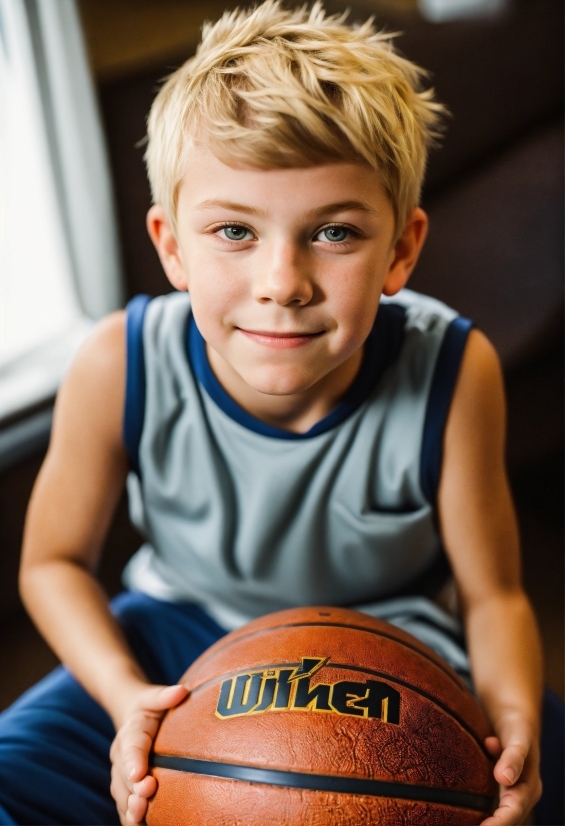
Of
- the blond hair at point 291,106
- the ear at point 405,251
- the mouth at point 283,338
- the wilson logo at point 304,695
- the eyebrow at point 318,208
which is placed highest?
the blond hair at point 291,106

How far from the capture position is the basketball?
0.79 meters

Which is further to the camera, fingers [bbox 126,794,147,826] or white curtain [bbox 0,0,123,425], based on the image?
white curtain [bbox 0,0,123,425]

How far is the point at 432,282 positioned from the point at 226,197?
45.9 inches

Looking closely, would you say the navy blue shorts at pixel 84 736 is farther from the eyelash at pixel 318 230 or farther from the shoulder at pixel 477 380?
the eyelash at pixel 318 230

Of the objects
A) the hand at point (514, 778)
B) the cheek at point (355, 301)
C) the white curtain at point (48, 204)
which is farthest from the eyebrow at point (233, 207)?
the white curtain at point (48, 204)

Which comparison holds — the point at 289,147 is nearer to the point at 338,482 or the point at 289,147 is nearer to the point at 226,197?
the point at 226,197

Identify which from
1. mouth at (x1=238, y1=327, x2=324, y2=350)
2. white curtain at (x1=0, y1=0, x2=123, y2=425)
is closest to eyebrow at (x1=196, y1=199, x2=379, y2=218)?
mouth at (x1=238, y1=327, x2=324, y2=350)

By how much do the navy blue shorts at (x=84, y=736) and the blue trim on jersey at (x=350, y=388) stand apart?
1.10 feet

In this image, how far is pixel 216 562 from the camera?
1.22m

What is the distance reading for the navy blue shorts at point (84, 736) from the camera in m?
0.98

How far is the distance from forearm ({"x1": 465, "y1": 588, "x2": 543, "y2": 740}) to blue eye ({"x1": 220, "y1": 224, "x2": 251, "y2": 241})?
0.62 meters

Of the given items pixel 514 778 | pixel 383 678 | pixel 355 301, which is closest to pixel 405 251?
pixel 355 301

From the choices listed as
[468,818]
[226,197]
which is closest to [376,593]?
[468,818]

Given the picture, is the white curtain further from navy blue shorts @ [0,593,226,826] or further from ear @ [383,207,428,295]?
ear @ [383,207,428,295]
